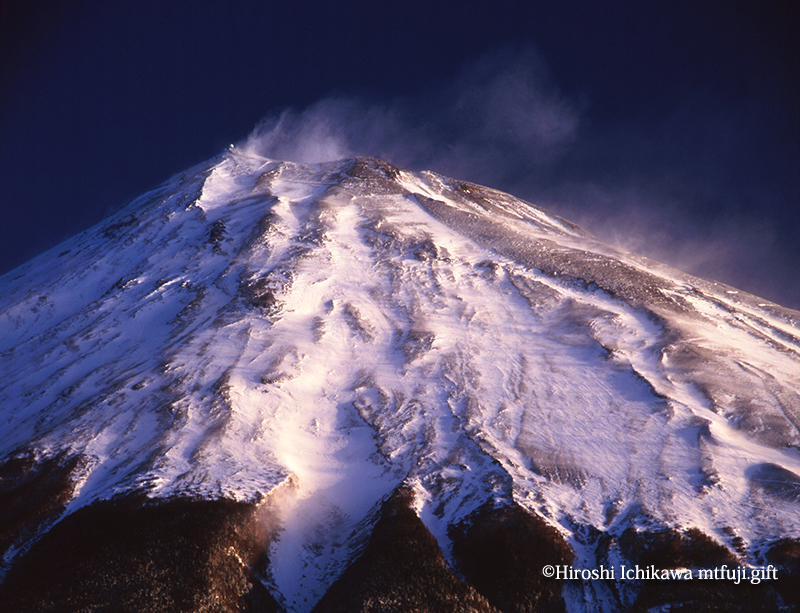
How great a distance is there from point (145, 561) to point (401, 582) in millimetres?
10383

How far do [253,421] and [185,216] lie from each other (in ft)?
133

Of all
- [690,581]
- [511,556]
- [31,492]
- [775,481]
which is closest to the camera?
[690,581]

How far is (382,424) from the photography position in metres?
33.3

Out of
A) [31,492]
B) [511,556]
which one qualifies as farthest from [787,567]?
[31,492]

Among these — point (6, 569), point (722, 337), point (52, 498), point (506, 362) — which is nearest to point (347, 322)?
point (506, 362)

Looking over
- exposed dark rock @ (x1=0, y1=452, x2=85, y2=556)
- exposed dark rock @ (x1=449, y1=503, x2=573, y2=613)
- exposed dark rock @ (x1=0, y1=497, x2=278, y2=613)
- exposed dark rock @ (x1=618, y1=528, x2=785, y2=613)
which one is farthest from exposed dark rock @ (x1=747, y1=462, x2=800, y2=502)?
exposed dark rock @ (x1=0, y1=452, x2=85, y2=556)

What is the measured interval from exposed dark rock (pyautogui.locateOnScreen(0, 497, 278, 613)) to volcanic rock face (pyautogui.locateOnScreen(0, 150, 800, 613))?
0.10 metres

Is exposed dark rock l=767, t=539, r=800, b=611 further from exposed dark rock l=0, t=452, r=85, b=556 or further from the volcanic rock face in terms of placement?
exposed dark rock l=0, t=452, r=85, b=556

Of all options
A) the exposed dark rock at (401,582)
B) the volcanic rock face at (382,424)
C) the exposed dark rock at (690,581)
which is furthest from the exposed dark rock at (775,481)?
the exposed dark rock at (401,582)

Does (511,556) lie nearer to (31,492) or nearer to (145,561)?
(145,561)

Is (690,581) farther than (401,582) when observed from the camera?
Yes

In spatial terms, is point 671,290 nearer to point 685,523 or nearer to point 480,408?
point 480,408

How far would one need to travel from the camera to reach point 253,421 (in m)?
32.4

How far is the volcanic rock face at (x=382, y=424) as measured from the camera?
892 inches
